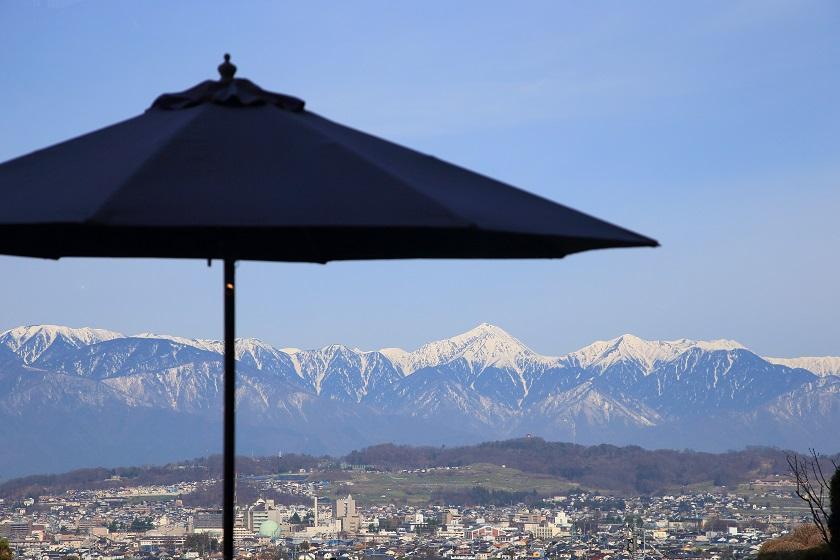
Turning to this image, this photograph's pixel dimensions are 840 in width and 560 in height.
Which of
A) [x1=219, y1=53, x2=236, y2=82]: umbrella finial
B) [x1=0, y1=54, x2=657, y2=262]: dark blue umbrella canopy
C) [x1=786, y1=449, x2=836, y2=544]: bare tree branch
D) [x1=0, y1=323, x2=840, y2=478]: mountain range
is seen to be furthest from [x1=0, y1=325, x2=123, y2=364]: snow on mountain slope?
[x1=0, y1=54, x2=657, y2=262]: dark blue umbrella canopy

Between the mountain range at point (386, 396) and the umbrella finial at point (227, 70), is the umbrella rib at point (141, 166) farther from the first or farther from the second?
the mountain range at point (386, 396)

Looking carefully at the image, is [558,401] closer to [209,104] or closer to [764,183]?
[764,183]

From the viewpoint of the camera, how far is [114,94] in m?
56.9

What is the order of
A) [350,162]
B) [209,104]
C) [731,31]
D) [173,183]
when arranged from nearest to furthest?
1. [173,183]
2. [350,162]
3. [209,104]
4. [731,31]

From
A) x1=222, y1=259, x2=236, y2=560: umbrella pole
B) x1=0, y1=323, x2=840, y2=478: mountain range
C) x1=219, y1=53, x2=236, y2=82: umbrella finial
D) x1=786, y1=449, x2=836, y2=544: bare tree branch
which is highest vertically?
x1=0, y1=323, x2=840, y2=478: mountain range

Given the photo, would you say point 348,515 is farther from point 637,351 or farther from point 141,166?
point 637,351

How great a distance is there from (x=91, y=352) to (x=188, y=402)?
20871mm

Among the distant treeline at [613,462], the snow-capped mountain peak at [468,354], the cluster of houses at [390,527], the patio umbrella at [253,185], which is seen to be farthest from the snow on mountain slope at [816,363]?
the patio umbrella at [253,185]

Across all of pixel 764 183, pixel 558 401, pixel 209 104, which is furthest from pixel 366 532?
pixel 558 401

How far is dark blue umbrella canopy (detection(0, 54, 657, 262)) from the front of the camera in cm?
258

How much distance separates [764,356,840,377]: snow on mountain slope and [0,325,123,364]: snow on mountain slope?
90.0 meters

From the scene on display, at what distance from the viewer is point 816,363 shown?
156 m

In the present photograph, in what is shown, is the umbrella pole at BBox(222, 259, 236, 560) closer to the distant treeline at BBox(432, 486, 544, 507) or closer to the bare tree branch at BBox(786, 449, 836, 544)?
the bare tree branch at BBox(786, 449, 836, 544)

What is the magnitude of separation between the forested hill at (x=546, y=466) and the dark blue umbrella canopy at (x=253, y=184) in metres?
48.1
